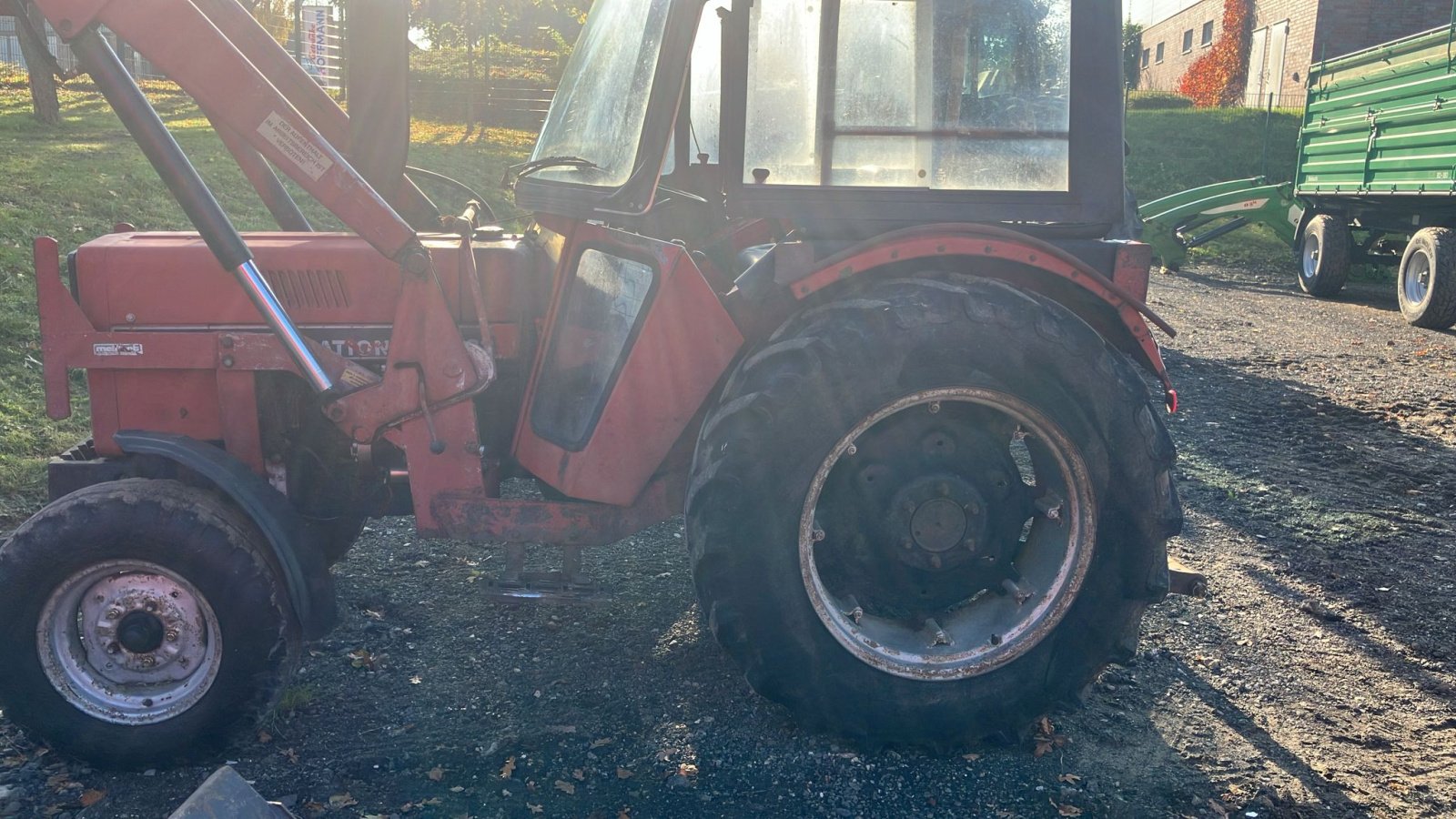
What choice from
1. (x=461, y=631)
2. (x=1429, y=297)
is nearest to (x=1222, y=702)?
(x=461, y=631)

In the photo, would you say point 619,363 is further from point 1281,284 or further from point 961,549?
point 1281,284

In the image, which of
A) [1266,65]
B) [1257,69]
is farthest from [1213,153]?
[1257,69]

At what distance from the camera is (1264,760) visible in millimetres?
3389

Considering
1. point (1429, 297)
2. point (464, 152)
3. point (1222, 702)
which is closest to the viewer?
point (1222, 702)

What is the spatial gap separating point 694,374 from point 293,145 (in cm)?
133

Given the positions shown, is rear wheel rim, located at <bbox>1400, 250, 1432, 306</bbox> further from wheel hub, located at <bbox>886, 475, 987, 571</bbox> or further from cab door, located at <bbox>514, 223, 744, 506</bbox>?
cab door, located at <bbox>514, 223, 744, 506</bbox>

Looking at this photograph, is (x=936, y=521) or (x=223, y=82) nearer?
(x=223, y=82)

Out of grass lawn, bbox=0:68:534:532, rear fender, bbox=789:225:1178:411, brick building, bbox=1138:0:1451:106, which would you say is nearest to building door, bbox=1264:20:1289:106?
brick building, bbox=1138:0:1451:106

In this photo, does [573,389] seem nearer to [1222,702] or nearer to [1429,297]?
[1222,702]

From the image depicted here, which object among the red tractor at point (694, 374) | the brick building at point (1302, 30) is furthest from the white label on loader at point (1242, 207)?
the red tractor at point (694, 374)

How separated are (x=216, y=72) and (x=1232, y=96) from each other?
30.8m

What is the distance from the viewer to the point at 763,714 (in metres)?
3.57

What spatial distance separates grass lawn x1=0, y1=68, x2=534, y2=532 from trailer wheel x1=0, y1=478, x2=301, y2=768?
235 centimetres

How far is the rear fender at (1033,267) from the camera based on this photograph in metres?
3.34
